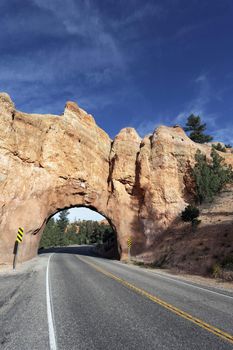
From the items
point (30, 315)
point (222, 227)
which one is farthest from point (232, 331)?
point (222, 227)

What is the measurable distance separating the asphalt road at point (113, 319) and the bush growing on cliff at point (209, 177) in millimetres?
26327

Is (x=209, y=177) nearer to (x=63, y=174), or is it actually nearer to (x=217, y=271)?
(x=63, y=174)

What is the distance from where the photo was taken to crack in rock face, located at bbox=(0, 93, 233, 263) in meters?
30.1

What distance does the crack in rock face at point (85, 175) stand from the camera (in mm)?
30141

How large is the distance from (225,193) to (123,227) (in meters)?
14.1

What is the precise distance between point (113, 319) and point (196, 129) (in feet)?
220

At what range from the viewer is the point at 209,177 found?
125ft

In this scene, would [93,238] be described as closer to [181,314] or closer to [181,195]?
[181,195]

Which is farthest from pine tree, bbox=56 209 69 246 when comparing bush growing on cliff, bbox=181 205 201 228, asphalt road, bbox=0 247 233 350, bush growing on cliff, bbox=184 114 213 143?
asphalt road, bbox=0 247 233 350

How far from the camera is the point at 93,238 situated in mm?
111750

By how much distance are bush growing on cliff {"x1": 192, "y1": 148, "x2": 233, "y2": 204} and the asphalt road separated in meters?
26.3

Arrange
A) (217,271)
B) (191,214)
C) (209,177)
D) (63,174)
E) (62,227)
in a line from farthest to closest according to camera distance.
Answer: (62,227) → (209,177) → (63,174) → (191,214) → (217,271)

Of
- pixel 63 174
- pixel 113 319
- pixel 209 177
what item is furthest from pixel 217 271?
pixel 63 174

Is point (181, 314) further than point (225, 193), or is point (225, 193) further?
point (225, 193)
